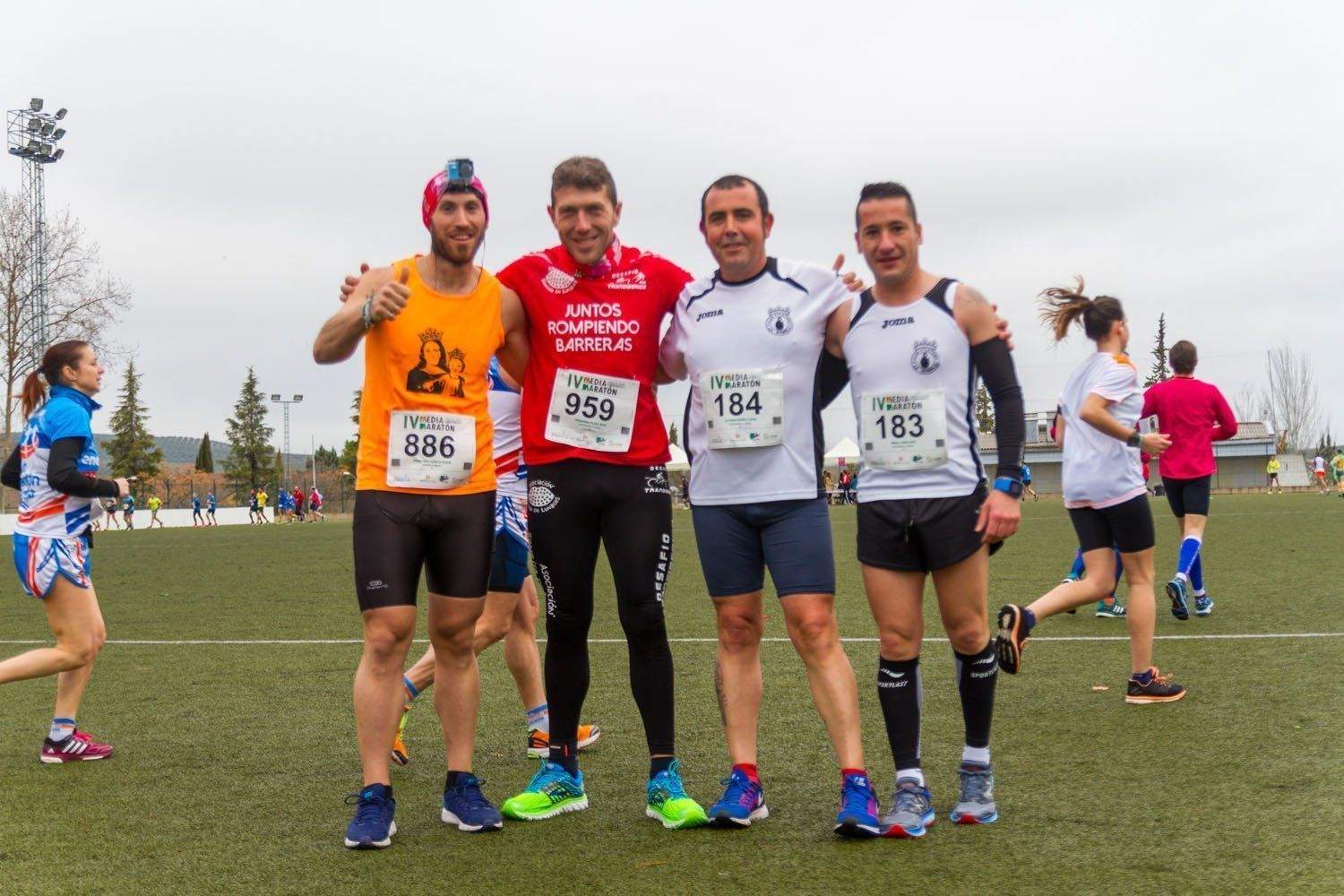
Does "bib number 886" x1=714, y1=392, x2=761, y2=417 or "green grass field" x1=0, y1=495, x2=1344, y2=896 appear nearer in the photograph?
"green grass field" x1=0, y1=495, x2=1344, y2=896

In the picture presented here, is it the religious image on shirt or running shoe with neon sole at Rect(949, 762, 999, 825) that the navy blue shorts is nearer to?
running shoe with neon sole at Rect(949, 762, 999, 825)

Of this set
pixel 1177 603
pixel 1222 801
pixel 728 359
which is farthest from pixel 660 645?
pixel 1177 603

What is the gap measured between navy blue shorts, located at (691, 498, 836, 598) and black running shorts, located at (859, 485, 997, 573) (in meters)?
0.16

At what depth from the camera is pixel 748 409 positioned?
14.0ft

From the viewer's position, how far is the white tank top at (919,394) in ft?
13.6

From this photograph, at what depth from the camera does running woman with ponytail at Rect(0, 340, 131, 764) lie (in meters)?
5.59

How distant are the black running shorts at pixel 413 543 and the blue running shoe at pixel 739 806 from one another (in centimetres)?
109

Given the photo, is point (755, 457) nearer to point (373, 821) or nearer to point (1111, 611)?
point (373, 821)

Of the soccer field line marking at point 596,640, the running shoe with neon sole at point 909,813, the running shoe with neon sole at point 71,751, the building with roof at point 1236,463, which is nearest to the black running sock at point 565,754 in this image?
the running shoe with neon sole at point 909,813

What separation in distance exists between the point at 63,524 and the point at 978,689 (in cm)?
408

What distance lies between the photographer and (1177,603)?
9.21 meters

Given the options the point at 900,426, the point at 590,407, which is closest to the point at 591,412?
the point at 590,407

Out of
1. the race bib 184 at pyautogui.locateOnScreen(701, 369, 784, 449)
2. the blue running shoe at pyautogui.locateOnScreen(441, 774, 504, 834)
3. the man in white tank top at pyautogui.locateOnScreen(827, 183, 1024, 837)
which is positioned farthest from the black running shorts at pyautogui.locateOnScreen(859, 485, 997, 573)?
the blue running shoe at pyautogui.locateOnScreen(441, 774, 504, 834)

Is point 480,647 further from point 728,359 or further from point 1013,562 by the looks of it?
point 1013,562
